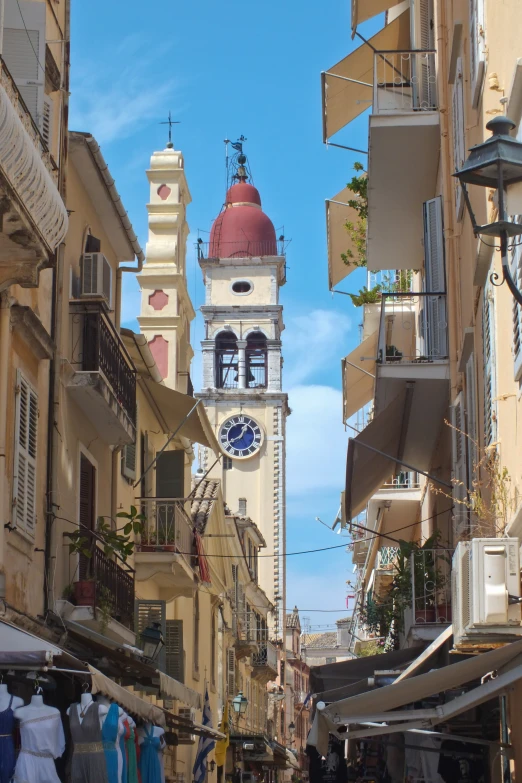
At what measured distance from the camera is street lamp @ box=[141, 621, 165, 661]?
1842 centimetres

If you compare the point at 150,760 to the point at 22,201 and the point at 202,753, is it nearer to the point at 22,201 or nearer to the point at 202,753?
the point at 22,201

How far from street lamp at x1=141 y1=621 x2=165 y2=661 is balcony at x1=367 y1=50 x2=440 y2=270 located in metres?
6.51

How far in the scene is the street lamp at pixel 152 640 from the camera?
1842cm

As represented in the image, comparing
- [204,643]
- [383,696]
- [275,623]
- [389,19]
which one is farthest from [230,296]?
[383,696]

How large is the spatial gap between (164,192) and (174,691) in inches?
552

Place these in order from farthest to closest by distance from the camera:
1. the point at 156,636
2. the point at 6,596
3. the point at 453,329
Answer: the point at 156,636 < the point at 453,329 < the point at 6,596

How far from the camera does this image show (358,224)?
71.4ft

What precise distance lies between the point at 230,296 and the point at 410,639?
5842 centimetres

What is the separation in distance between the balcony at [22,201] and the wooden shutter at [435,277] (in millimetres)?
6783

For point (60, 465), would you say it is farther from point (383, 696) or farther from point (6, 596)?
point (383, 696)

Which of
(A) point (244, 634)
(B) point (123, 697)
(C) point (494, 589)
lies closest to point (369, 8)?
(B) point (123, 697)

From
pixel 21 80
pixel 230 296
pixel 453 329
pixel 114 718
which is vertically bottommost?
pixel 114 718

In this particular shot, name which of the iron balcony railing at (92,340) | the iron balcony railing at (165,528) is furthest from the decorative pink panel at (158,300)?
the iron balcony railing at (92,340)

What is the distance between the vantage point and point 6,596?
493 inches
